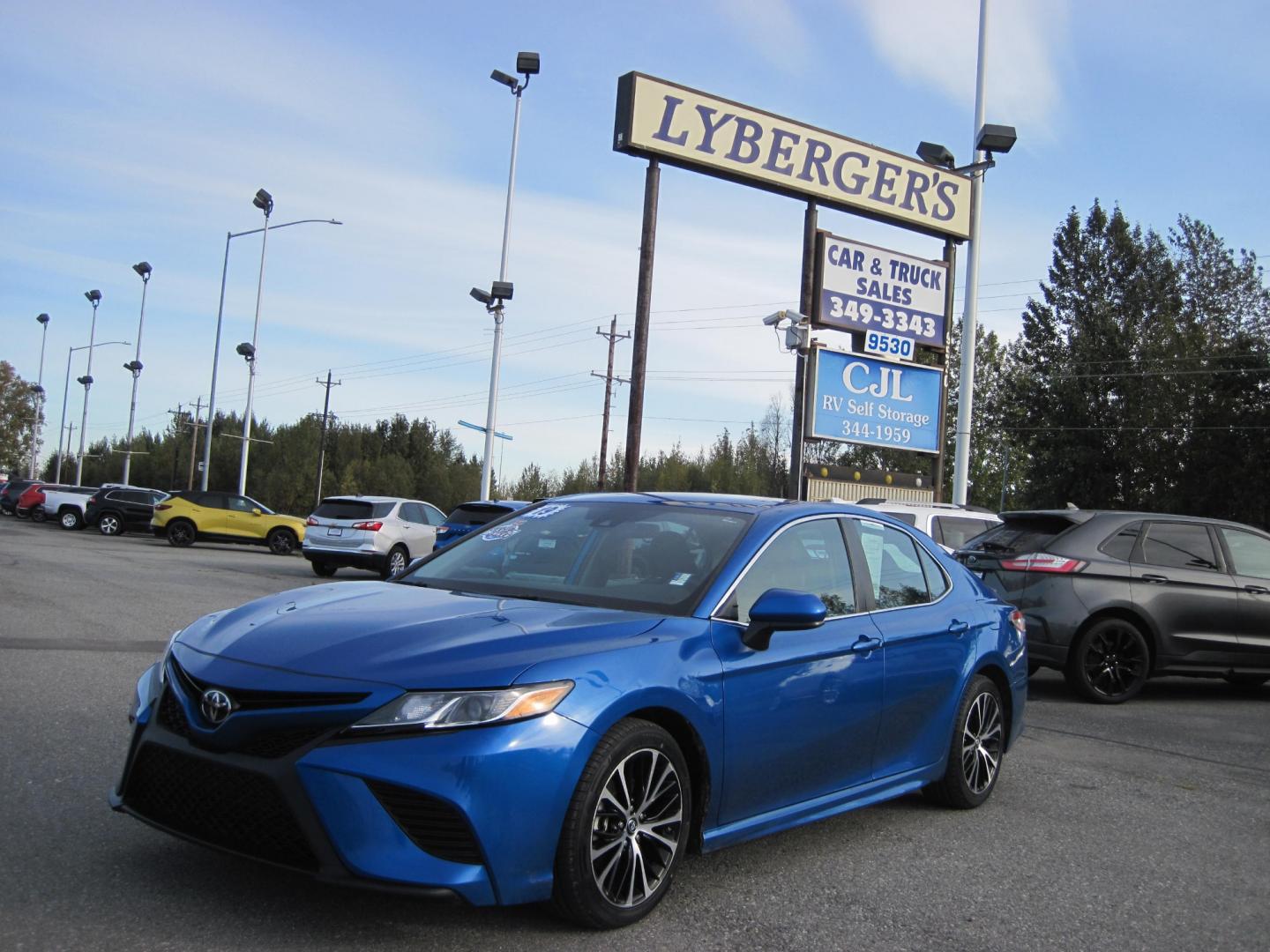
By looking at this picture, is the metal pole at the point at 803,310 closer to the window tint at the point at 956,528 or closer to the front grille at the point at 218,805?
the window tint at the point at 956,528

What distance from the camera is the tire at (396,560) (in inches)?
912

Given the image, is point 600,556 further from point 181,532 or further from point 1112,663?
point 181,532

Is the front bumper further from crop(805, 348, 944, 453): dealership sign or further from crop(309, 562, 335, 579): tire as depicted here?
crop(309, 562, 335, 579): tire

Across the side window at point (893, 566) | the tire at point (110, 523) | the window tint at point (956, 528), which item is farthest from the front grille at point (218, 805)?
the tire at point (110, 523)

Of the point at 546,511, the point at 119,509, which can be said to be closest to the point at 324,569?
the point at 119,509

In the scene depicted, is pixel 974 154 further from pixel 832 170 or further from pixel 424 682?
pixel 424 682

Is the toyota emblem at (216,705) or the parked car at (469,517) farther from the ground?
the parked car at (469,517)

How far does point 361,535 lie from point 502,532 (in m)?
18.0

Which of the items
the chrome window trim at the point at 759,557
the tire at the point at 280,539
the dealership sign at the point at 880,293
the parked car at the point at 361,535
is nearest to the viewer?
the chrome window trim at the point at 759,557

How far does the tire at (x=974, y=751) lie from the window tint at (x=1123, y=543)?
14.2ft

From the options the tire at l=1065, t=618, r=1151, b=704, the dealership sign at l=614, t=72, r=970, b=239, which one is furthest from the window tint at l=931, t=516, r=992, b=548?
the dealership sign at l=614, t=72, r=970, b=239

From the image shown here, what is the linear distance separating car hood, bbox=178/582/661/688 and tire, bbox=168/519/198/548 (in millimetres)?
28479

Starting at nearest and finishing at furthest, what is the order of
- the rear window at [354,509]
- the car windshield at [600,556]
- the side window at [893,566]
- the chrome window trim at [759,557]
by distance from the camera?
the chrome window trim at [759,557] → the car windshield at [600,556] → the side window at [893,566] → the rear window at [354,509]

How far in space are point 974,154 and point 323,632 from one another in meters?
18.4
